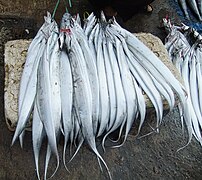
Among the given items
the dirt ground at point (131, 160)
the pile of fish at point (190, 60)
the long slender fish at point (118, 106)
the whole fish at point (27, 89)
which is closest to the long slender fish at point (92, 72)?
the long slender fish at point (118, 106)

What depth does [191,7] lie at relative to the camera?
4.54 m

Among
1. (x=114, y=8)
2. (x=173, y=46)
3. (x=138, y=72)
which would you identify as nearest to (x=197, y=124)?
(x=138, y=72)

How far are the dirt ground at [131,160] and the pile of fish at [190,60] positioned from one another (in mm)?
283

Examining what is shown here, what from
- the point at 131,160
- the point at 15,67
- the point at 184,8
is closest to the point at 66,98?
the point at 15,67

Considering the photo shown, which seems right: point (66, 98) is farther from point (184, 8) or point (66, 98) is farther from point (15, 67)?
point (184, 8)

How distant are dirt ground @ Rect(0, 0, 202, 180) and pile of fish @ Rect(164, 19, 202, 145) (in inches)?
11.1

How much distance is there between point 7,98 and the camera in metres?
2.86

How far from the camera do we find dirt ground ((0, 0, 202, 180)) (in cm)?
320

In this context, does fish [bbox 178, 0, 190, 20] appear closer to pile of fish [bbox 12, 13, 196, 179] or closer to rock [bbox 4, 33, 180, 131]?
rock [bbox 4, 33, 180, 131]

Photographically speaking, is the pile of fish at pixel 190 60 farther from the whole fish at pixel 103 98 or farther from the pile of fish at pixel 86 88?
the whole fish at pixel 103 98

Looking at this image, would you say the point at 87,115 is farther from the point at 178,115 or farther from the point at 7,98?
the point at 178,115

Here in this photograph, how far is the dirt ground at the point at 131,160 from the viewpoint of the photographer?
10.5 feet

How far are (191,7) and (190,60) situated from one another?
1.04 meters

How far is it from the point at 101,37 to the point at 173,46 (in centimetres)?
88
